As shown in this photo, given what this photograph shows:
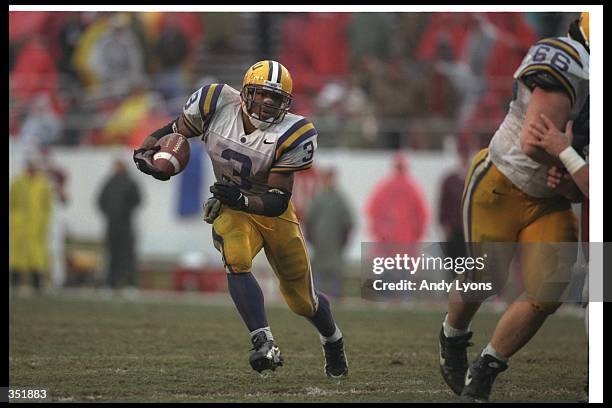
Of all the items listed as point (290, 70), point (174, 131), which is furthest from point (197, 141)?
point (174, 131)

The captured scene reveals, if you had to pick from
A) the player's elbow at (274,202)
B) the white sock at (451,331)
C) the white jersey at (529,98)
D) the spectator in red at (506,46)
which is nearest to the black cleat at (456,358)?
the white sock at (451,331)

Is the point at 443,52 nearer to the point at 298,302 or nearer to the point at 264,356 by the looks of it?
the point at 298,302

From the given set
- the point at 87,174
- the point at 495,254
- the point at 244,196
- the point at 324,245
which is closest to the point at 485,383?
the point at 495,254

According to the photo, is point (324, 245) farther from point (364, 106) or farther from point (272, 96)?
point (272, 96)

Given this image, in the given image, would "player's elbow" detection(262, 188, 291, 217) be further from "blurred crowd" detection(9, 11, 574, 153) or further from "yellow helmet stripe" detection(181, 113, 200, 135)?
"blurred crowd" detection(9, 11, 574, 153)

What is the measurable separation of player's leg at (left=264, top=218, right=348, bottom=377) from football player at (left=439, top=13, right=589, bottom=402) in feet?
2.24

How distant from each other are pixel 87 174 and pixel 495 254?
216 inches

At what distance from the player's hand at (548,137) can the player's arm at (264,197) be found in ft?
3.28

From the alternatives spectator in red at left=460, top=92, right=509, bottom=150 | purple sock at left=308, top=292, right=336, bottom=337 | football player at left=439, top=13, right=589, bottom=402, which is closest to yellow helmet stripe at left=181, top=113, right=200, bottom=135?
purple sock at left=308, top=292, right=336, bottom=337

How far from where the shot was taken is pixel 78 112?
938cm

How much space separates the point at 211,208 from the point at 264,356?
2.06 ft

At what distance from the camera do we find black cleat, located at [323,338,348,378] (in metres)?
5.04

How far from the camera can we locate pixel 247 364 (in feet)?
16.4

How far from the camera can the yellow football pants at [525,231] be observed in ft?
14.8
